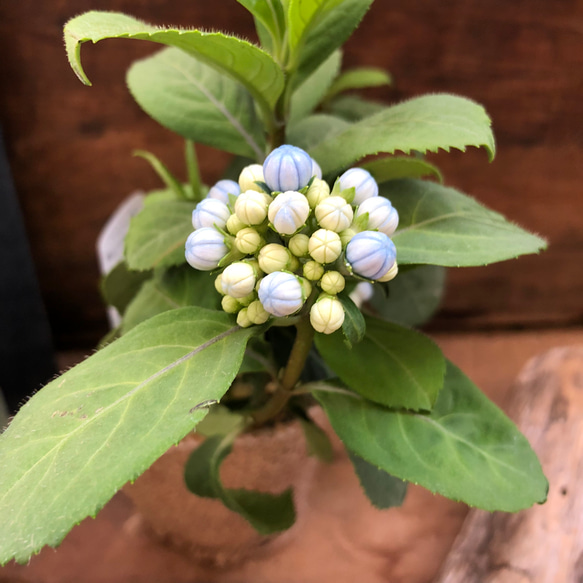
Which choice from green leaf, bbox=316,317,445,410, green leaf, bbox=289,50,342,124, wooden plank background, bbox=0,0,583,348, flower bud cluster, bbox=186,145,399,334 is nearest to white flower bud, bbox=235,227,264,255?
flower bud cluster, bbox=186,145,399,334

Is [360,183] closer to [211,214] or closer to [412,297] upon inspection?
[211,214]

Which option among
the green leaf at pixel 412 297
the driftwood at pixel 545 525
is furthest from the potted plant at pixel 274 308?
the green leaf at pixel 412 297

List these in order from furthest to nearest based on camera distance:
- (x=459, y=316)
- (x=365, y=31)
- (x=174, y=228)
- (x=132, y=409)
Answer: (x=459, y=316), (x=365, y=31), (x=174, y=228), (x=132, y=409)

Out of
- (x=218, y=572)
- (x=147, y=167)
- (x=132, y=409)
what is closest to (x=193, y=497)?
(x=218, y=572)

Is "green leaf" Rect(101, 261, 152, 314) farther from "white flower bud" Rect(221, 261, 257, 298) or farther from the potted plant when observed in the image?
"white flower bud" Rect(221, 261, 257, 298)

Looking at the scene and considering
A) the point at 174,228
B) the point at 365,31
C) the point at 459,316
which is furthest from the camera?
the point at 459,316

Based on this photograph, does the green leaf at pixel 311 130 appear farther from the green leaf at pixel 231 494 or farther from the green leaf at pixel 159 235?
the green leaf at pixel 231 494

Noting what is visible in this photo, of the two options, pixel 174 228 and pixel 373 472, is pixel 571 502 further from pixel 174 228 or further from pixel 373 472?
pixel 174 228
